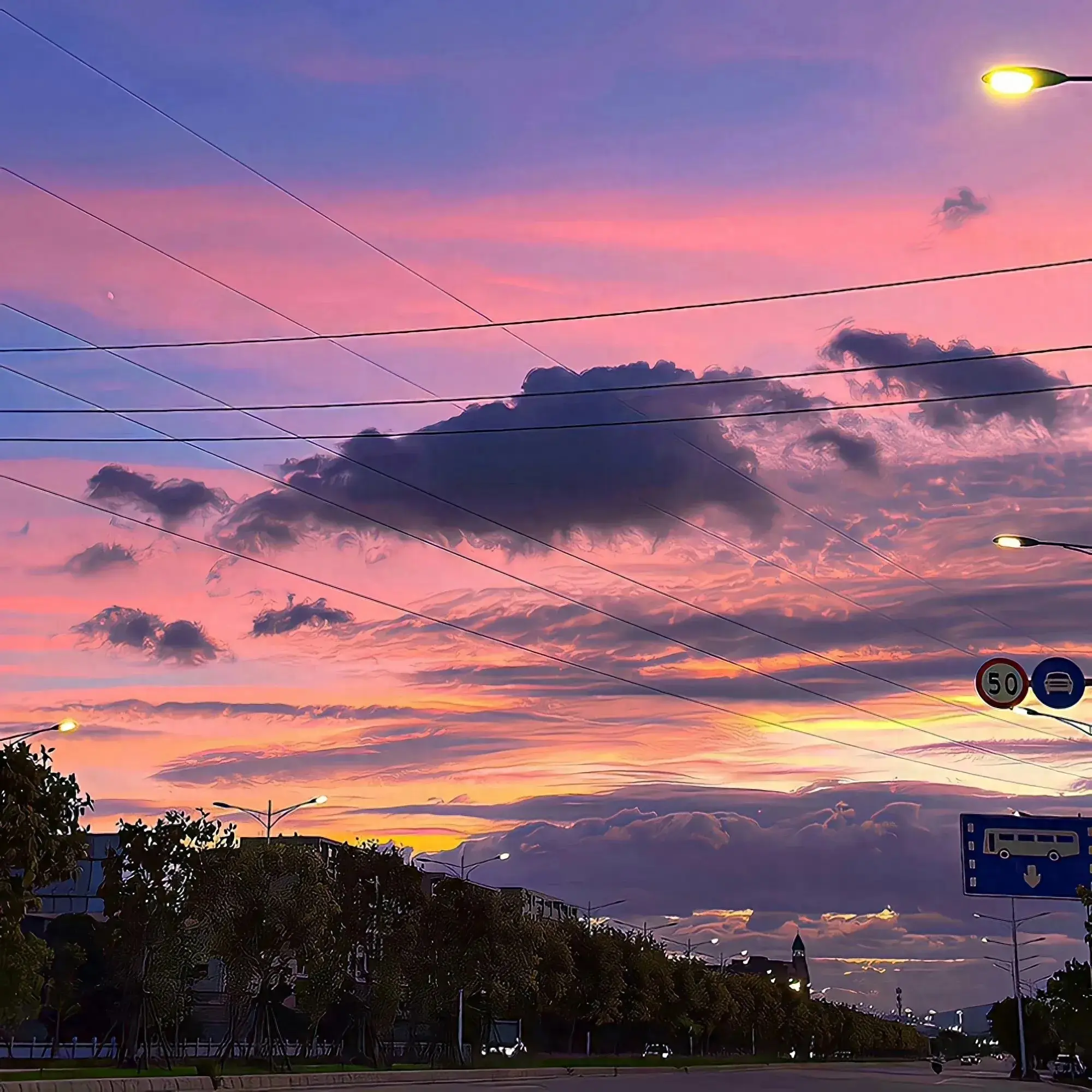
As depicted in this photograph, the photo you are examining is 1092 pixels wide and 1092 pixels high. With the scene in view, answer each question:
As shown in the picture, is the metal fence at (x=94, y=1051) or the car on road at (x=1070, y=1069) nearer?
the metal fence at (x=94, y=1051)

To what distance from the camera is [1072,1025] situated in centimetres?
8500

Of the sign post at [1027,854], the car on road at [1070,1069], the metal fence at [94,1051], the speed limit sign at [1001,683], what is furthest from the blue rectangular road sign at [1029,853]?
the car on road at [1070,1069]

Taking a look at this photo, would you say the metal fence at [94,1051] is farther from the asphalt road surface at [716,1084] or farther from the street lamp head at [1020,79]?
the street lamp head at [1020,79]

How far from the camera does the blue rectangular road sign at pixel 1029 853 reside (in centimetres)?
6325

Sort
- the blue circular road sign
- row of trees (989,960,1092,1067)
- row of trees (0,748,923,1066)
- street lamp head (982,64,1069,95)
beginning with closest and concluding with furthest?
street lamp head (982,64,1069,95) < the blue circular road sign < row of trees (0,748,923,1066) < row of trees (989,960,1092,1067)

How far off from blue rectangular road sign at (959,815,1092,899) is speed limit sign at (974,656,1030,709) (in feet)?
73.7

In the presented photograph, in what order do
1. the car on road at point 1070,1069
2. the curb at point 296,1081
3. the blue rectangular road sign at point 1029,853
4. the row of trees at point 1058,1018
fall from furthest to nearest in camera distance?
the car on road at point 1070,1069
the row of trees at point 1058,1018
the blue rectangular road sign at point 1029,853
the curb at point 296,1081

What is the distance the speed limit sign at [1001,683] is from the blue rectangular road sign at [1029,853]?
22473mm

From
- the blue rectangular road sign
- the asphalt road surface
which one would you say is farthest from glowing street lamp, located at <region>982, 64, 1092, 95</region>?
the blue rectangular road sign

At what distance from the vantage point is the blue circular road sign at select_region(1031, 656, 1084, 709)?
38.5m

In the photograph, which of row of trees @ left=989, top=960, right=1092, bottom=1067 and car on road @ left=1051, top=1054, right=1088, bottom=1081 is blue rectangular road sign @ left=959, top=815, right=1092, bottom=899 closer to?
row of trees @ left=989, top=960, right=1092, bottom=1067

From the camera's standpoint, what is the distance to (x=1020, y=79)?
1589cm

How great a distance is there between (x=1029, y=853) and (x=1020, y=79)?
173 ft

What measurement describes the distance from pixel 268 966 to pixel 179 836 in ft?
24.7
